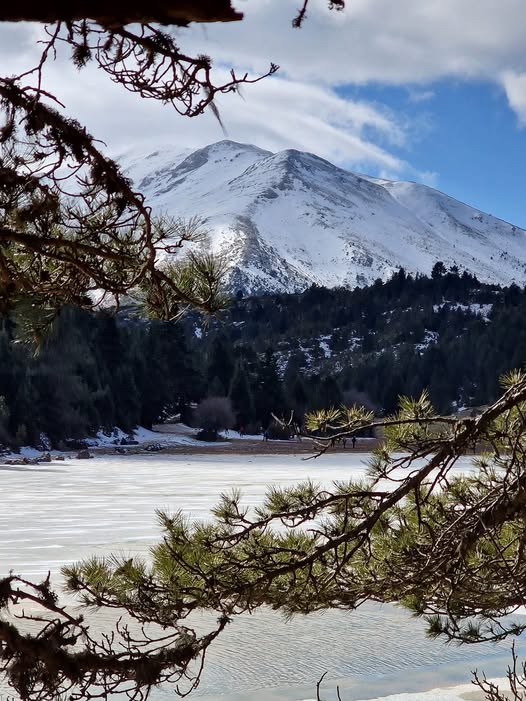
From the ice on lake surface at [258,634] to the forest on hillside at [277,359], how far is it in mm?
3528

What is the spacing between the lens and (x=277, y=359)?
252ft

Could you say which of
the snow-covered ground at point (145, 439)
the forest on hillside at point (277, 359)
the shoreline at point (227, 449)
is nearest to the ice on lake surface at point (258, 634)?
the forest on hillside at point (277, 359)

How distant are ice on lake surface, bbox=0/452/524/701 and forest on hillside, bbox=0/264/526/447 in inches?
139

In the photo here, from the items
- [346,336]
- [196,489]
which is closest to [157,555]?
[196,489]

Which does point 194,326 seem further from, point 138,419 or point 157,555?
point 157,555

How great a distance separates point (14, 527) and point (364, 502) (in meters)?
10.8

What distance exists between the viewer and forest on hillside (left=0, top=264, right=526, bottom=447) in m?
38.7

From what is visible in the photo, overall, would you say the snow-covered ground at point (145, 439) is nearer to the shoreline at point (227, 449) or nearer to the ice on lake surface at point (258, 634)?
the shoreline at point (227, 449)

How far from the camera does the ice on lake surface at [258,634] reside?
7199 millimetres

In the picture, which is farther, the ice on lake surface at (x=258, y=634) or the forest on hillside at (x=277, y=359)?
the forest on hillside at (x=277, y=359)

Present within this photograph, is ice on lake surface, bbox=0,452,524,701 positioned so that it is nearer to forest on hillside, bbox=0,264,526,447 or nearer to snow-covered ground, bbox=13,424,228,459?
forest on hillside, bbox=0,264,526,447

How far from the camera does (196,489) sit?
20.3 metres

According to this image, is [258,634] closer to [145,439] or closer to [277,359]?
[145,439]

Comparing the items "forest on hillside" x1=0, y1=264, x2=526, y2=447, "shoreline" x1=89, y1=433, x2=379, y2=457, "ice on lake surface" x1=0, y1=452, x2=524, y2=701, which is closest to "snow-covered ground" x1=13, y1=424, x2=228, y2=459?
"shoreline" x1=89, y1=433, x2=379, y2=457
